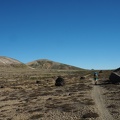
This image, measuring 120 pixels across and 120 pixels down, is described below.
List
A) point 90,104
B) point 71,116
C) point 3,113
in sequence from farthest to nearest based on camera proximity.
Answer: point 90,104
point 3,113
point 71,116

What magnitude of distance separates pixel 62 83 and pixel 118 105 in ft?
96.5

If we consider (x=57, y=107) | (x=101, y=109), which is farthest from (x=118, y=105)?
(x=57, y=107)

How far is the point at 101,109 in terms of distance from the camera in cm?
2370

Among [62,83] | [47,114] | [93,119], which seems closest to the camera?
[93,119]

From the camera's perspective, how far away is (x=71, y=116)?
70.6 ft

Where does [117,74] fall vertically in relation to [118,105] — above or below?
above

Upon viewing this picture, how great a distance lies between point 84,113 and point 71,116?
55.7 inches

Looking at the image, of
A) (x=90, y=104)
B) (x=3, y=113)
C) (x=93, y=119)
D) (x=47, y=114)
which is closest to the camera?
(x=93, y=119)

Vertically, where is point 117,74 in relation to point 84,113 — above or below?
above

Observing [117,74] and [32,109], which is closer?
[32,109]

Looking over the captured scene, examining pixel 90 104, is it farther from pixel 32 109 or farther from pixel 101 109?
pixel 32 109

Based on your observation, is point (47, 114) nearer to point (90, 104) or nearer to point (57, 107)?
point (57, 107)

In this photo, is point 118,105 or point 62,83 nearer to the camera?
point 118,105

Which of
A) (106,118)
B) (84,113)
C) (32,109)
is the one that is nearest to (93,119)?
(106,118)
